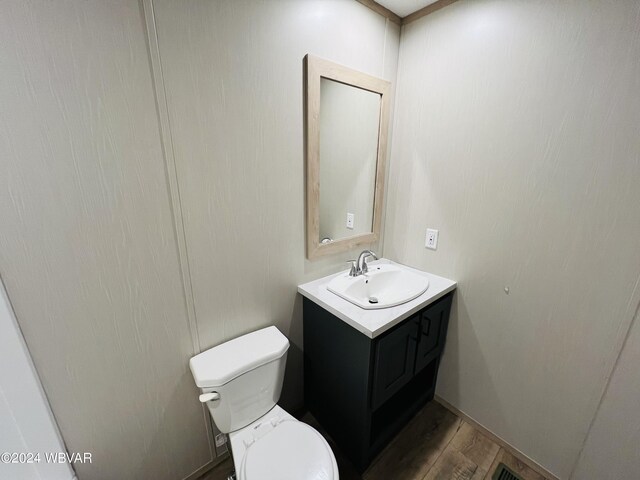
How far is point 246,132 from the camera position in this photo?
3.57 ft

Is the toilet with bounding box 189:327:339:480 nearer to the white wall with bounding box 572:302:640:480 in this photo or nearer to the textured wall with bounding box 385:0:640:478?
the textured wall with bounding box 385:0:640:478

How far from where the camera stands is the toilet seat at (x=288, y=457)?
92cm

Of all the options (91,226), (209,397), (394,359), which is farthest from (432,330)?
(91,226)

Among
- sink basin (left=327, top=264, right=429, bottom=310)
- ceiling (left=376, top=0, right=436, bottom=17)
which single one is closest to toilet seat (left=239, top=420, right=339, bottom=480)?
sink basin (left=327, top=264, right=429, bottom=310)

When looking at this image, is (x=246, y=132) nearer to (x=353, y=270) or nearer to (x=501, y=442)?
(x=353, y=270)

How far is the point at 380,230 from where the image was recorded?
69.5 inches

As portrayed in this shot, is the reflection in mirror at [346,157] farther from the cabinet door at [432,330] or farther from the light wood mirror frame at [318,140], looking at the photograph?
the cabinet door at [432,330]

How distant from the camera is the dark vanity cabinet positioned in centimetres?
117

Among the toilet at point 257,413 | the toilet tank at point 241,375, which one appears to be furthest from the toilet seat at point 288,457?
the toilet tank at point 241,375

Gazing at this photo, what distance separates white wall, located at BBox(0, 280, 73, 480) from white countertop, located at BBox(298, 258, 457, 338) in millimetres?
1014

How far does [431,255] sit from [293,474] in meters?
1.25

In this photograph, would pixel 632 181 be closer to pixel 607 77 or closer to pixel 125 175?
pixel 607 77

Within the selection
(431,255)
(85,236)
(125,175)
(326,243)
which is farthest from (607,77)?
(85,236)

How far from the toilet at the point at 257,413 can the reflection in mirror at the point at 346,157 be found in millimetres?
673
